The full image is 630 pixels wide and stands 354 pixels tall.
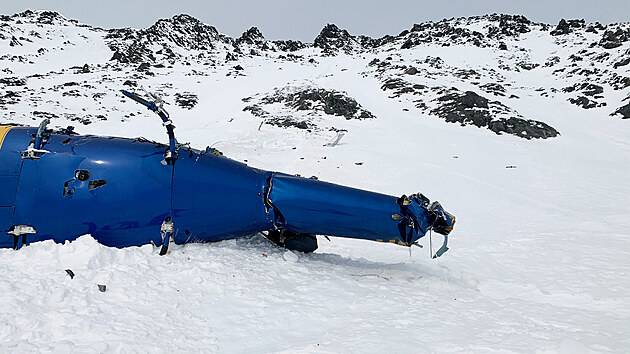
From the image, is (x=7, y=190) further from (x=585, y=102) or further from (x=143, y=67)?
(x=143, y=67)

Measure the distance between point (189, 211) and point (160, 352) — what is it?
2.43m

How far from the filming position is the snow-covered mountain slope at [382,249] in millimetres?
3602

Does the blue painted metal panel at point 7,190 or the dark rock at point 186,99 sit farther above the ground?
the dark rock at point 186,99

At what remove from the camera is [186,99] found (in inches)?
1614

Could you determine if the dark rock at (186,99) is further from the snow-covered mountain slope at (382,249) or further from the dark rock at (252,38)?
the dark rock at (252,38)

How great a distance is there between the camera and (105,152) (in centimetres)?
520

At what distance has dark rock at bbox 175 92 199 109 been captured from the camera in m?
39.1

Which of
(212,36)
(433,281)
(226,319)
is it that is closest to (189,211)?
(226,319)

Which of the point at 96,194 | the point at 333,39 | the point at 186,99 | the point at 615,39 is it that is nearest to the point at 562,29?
the point at 615,39

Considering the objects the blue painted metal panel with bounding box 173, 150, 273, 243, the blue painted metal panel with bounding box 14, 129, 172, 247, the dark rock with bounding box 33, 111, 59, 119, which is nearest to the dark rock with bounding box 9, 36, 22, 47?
the dark rock with bounding box 33, 111, 59, 119

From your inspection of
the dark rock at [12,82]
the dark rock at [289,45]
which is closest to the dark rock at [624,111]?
the dark rock at [12,82]

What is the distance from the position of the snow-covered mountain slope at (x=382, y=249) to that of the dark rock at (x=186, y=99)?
4.8 inches

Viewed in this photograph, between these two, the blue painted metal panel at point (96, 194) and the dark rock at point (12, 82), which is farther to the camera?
the dark rock at point (12, 82)

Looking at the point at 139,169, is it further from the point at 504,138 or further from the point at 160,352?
the point at 504,138
